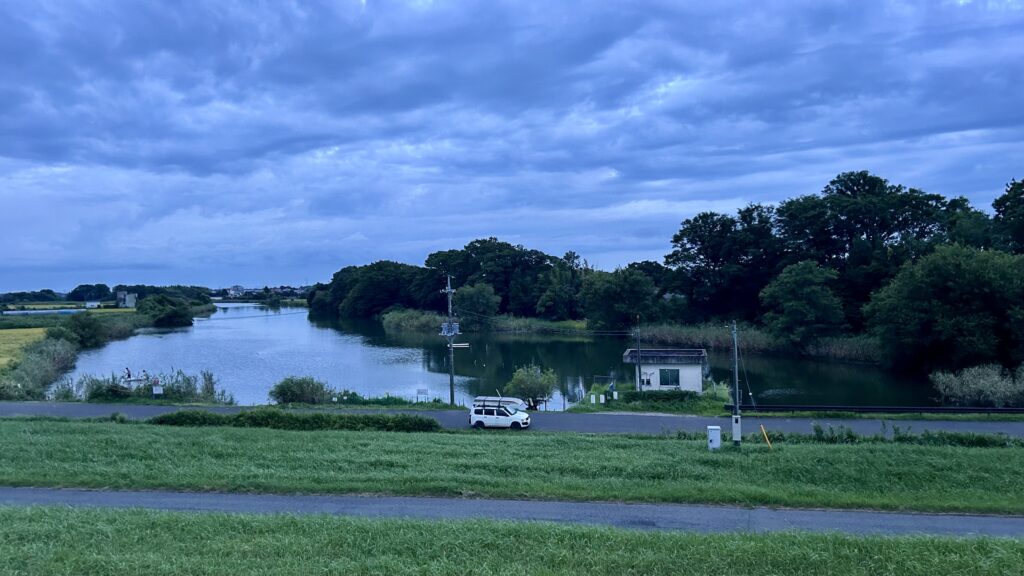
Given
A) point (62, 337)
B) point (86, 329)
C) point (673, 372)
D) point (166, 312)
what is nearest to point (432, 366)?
point (673, 372)

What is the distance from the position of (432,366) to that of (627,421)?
3021cm

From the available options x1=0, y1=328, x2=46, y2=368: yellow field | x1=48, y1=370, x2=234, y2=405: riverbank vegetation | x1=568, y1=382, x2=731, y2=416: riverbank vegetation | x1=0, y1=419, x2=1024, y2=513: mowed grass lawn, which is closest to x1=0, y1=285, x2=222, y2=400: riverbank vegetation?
x1=0, y1=328, x2=46, y2=368: yellow field

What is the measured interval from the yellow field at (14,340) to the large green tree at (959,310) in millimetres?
56208

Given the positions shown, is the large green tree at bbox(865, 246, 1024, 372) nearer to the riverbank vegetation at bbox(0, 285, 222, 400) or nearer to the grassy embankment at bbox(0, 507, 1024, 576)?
the grassy embankment at bbox(0, 507, 1024, 576)

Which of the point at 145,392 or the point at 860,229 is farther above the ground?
the point at 860,229

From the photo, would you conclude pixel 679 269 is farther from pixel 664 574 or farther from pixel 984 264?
pixel 664 574

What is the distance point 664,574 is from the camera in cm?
752

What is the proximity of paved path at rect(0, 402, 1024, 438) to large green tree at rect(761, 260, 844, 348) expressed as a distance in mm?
31855

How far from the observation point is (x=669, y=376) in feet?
117

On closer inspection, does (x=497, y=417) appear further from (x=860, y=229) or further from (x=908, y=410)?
(x=860, y=229)

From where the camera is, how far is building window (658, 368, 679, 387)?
116 feet

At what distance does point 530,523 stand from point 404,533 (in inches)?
70.9

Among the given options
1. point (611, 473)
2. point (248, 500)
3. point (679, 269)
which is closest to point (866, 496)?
point (611, 473)

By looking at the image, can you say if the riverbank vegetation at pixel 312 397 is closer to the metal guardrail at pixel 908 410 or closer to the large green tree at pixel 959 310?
the metal guardrail at pixel 908 410
